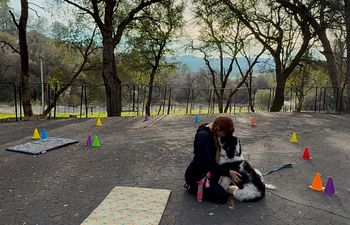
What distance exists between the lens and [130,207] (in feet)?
11.8

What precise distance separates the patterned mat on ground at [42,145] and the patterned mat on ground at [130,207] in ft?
9.17

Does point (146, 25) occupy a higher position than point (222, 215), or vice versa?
point (146, 25)

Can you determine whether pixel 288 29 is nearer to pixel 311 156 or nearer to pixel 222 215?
pixel 311 156

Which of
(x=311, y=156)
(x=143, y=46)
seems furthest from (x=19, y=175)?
(x=143, y=46)

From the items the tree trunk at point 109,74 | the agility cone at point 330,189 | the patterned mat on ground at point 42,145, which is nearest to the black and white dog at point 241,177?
the agility cone at point 330,189

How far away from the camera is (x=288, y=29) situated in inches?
840

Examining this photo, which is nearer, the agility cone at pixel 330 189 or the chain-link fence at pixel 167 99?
the agility cone at pixel 330 189

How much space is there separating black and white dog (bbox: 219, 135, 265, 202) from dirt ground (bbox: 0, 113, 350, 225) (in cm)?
12

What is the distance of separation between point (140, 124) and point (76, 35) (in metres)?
13.9

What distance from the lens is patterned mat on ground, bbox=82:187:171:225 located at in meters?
3.26

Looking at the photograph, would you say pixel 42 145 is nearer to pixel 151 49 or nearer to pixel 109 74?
pixel 109 74

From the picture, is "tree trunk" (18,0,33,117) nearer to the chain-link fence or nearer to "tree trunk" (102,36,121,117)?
the chain-link fence

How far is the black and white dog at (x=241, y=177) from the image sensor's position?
381cm

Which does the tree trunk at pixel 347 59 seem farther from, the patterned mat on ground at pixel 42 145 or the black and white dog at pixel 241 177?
the patterned mat on ground at pixel 42 145
